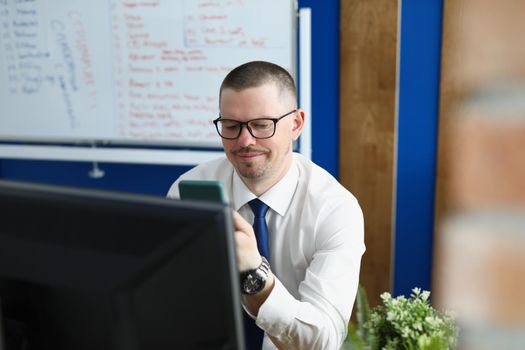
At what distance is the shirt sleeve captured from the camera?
1.16 m

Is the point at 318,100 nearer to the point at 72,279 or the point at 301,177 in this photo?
the point at 301,177

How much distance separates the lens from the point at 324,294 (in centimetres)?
127

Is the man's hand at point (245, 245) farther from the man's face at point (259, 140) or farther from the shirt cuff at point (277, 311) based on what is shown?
the man's face at point (259, 140)

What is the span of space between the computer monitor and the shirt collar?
0.84 meters

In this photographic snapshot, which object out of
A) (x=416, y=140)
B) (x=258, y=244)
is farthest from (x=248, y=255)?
(x=416, y=140)

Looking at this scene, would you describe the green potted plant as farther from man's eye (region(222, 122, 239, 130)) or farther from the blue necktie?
man's eye (region(222, 122, 239, 130))

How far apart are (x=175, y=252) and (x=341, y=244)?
84 cm

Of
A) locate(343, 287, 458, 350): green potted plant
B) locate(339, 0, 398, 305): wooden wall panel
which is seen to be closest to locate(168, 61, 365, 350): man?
locate(343, 287, 458, 350): green potted plant

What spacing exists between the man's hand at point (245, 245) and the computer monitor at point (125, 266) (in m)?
0.30

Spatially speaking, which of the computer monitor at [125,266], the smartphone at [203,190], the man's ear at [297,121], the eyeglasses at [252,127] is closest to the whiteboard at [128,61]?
the man's ear at [297,121]

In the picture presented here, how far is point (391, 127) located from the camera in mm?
2533

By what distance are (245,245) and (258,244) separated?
470 millimetres

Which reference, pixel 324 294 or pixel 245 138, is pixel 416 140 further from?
pixel 324 294

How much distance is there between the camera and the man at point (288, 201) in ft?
4.25
